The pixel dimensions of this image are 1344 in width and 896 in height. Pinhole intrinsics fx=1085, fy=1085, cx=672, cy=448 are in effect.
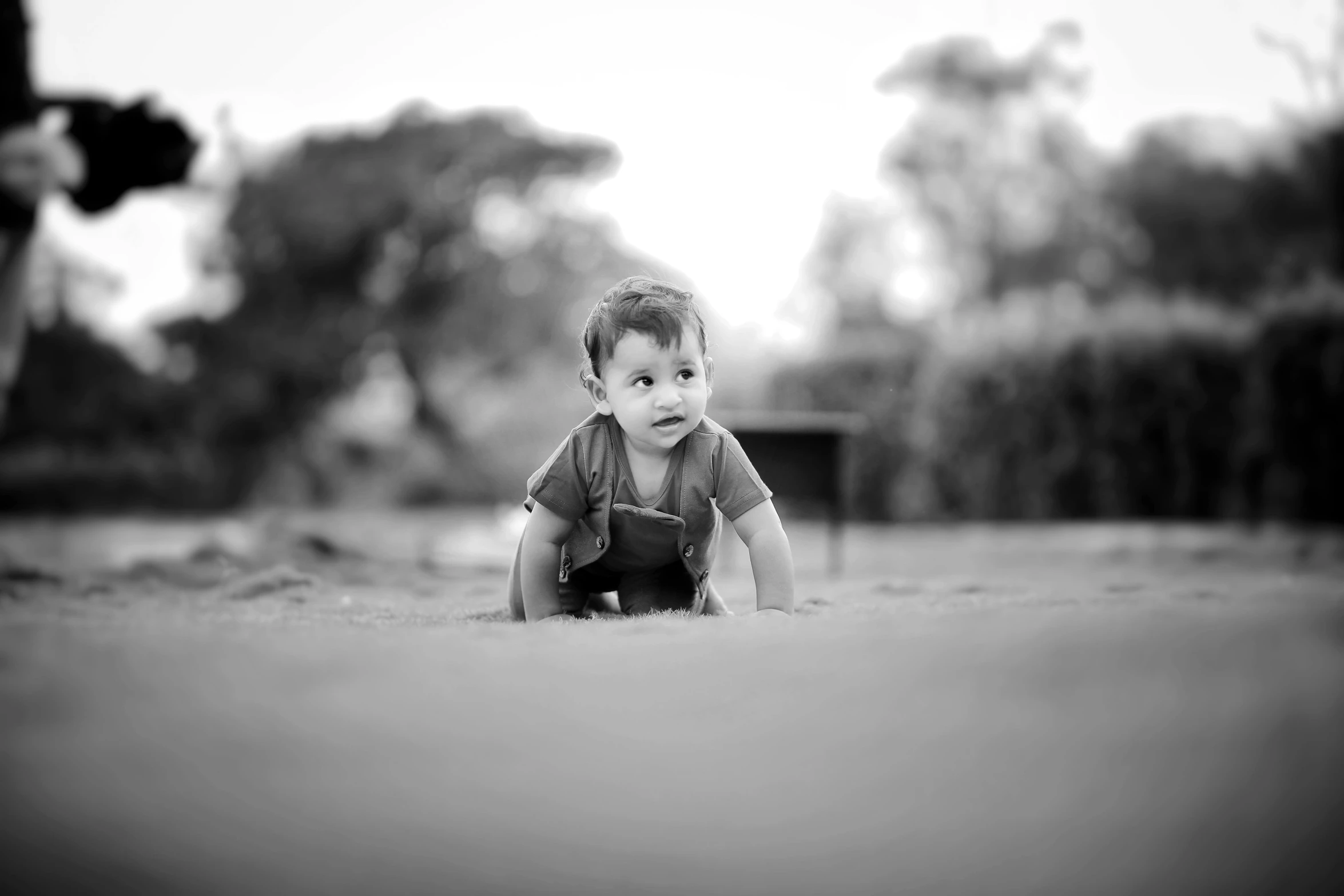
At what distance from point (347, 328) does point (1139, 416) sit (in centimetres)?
640

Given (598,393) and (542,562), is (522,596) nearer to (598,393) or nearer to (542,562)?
(542,562)

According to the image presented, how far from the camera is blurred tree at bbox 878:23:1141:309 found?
9383 mm

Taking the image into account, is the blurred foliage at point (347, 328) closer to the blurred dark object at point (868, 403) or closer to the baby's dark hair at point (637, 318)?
the blurred dark object at point (868, 403)

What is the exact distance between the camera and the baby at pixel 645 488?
1.49 metres

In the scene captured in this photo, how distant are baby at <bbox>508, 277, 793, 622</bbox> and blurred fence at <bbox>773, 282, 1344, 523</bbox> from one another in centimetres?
445

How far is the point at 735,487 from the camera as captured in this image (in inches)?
61.9

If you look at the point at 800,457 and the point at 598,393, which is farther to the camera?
the point at 800,457

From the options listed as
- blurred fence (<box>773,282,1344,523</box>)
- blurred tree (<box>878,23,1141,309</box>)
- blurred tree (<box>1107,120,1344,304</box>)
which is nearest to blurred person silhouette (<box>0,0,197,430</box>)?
blurred fence (<box>773,282,1344,523</box>)

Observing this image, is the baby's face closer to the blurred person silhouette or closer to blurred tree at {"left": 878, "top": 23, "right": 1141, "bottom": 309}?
the blurred person silhouette

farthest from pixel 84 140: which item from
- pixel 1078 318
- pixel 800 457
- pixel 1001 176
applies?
pixel 1001 176

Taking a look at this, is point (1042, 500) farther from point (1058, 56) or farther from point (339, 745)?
point (339, 745)

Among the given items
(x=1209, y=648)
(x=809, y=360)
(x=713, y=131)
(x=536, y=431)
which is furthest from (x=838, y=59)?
(x=1209, y=648)

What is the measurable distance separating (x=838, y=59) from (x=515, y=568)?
5009mm

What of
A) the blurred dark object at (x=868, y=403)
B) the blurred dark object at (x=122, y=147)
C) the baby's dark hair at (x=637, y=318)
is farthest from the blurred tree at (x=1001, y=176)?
the baby's dark hair at (x=637, y=318)
